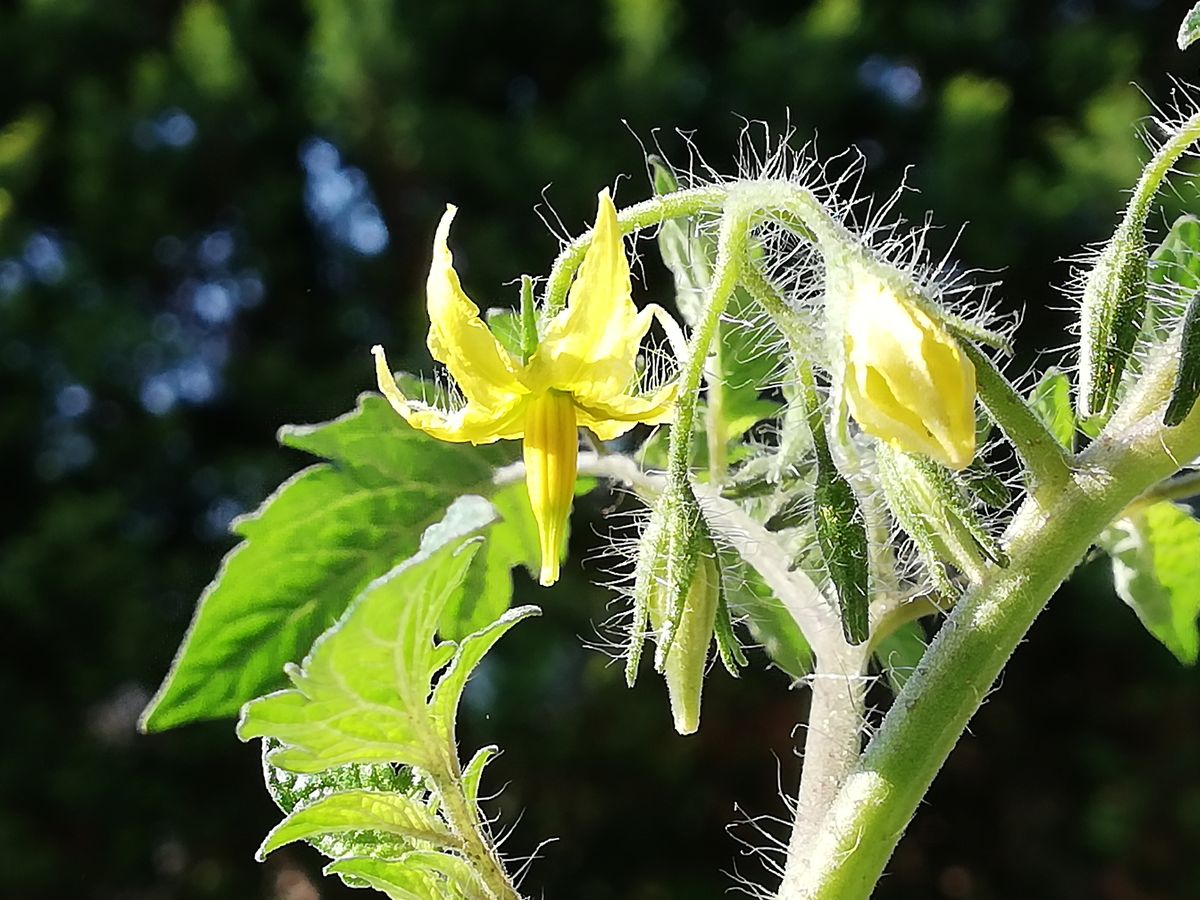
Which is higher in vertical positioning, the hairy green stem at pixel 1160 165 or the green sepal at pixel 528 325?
the hairy green stem at pixel 1160 165

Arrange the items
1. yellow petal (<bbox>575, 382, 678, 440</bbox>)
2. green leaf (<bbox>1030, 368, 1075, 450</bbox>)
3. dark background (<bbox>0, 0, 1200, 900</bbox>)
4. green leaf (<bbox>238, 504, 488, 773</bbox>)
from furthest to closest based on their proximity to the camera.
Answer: dark background (<bbox>0, 0, 1200, 900</bbox>), green leaf (<bbox>1030, 368, 1075, 450</bbox>), yellow petal (<bbox>575, 382, 678, 440</bbox>), green leaf (<bbox>238, 504, 488, 773</bbox>)

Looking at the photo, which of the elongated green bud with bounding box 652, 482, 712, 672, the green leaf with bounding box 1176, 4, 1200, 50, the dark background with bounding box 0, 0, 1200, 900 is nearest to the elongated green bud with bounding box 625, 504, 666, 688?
the elongated green bud with bounding box 652, 482, 712, 672

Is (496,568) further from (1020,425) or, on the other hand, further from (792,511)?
(1020,425)

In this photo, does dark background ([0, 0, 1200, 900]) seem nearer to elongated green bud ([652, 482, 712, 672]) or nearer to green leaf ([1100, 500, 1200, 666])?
green leaf ([1100, 500, 1200, 666])

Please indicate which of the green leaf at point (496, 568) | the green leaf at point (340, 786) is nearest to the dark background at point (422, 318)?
the green leaf at point (496, 568)

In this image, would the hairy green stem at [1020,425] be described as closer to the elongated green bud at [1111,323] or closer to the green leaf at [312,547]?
the elongated green bud at [1111,323]

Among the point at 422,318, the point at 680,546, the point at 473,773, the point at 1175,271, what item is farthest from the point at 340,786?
the point at 422,318

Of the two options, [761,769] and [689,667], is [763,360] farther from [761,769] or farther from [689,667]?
[761,769]
